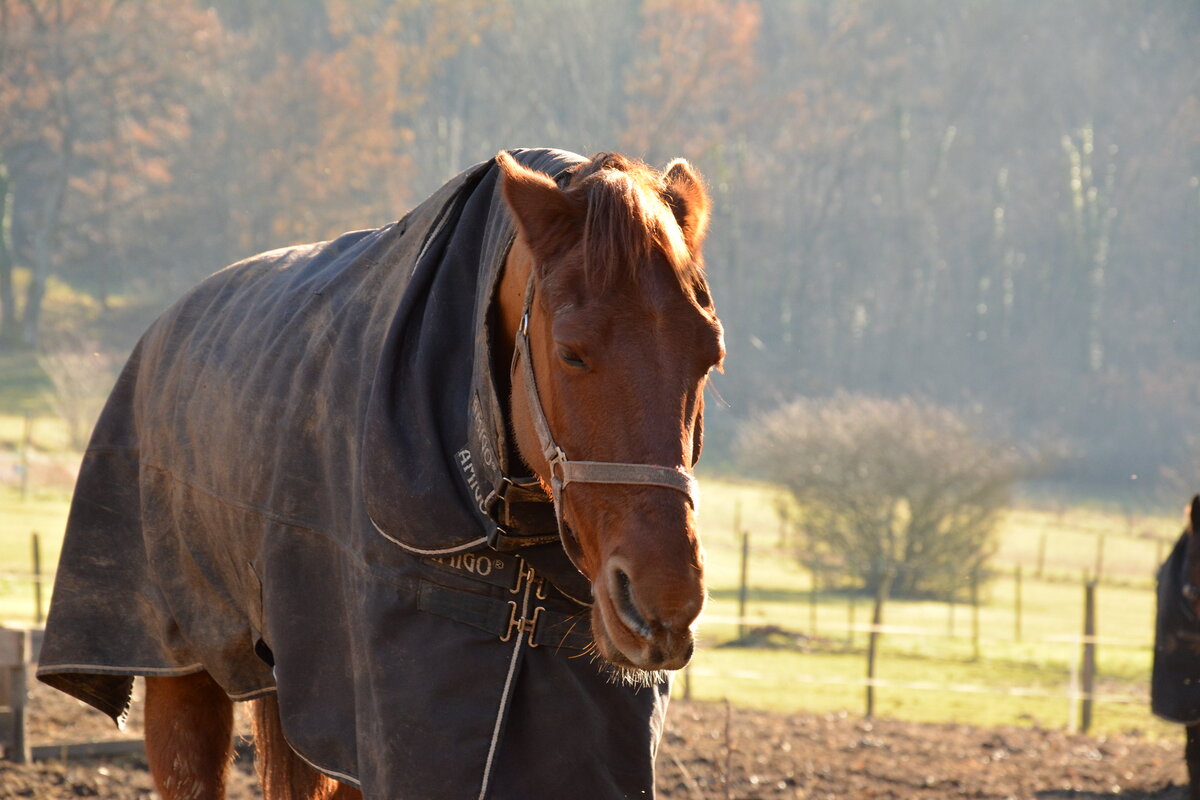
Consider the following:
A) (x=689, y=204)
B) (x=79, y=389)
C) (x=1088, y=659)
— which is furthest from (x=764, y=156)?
(x=689, y=204)

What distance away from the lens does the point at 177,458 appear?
291cm

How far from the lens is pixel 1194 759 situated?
496 cm

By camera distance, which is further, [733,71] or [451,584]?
[733,71]

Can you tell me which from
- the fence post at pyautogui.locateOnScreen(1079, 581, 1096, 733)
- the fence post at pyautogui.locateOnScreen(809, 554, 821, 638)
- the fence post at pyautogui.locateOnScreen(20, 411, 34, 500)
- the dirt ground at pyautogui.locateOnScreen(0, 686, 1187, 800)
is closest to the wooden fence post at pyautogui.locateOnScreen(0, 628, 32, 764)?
the dirt ground at pyautogui.locateOnScreen(0, 686, 1187, 800)

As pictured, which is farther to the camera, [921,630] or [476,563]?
[921,630]

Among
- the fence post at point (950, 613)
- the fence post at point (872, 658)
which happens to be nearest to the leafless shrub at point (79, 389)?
the fence post at point (872, 658)

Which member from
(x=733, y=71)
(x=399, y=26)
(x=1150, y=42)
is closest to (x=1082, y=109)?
(x=1150, y=42)

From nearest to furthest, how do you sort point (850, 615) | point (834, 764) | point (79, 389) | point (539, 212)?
1. point (539, 212)
2. point (834, 764)
3. point (850, 615)
4. point (79, 389)

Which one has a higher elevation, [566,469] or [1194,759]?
[566,469]

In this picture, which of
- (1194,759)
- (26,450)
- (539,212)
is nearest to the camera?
(539,212)

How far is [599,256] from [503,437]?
0.36m

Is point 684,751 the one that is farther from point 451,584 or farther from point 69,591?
point 451,584

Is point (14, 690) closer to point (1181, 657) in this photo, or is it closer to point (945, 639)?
point (1181, 657)

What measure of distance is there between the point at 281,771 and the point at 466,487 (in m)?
1.50
